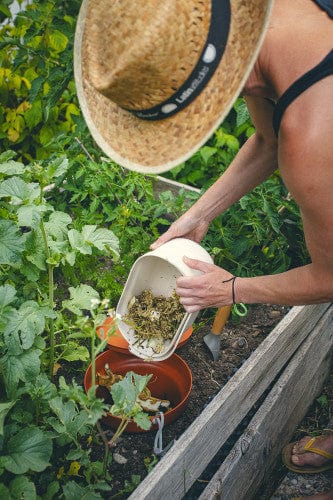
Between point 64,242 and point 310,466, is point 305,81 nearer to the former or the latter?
point 64,242

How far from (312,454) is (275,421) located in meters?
0.34

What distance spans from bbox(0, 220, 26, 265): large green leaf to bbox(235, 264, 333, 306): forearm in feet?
2.44

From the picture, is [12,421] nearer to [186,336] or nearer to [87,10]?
[186,336]

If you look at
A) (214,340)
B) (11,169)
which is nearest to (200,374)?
(214,340)

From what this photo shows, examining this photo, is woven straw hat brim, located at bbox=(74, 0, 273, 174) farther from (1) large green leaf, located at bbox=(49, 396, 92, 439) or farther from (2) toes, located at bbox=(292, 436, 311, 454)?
(2) toes, located at bbox=(292, 436, 311, 454)

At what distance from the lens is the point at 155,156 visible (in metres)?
1.54

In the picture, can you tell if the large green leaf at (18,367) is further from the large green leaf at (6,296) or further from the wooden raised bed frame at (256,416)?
the wooden raised bed frame at (256,416)

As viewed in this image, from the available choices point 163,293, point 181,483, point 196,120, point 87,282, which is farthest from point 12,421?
point 196,120

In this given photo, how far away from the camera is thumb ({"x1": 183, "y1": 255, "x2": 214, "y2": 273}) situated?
1.99 m

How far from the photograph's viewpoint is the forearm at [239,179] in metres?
2.25

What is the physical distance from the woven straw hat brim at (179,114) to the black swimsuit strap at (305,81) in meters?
0.18

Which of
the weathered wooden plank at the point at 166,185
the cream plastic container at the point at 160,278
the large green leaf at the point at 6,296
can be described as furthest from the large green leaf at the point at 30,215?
the weathered wooden plank at the point at 166,185

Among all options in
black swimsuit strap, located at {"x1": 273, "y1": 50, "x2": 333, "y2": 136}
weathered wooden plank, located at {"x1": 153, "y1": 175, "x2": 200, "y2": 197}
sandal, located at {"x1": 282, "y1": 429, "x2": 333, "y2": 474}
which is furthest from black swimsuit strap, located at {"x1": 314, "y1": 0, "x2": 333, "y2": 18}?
sandal, located at {"x1": 282, "y1": 429, "x2": 333, "y2": 474}

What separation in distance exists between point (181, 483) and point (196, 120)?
1.20 meters
